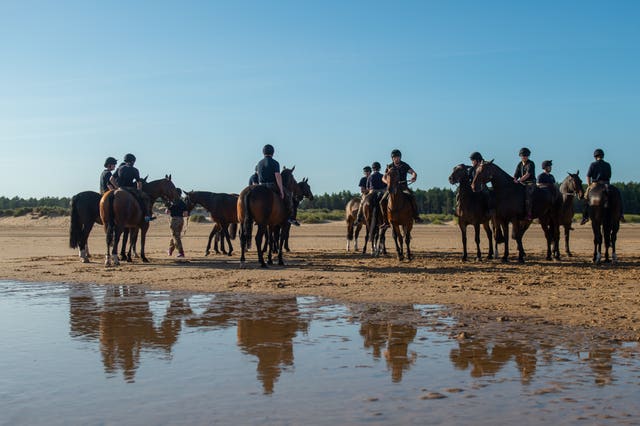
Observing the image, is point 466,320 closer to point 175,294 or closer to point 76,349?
point 76,349

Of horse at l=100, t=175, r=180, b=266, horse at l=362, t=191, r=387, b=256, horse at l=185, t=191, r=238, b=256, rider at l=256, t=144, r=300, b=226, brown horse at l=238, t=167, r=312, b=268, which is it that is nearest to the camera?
brown horse at l=238, t=167, r=312, b=268

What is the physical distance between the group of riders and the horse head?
25 cm

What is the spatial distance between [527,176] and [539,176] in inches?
47.4

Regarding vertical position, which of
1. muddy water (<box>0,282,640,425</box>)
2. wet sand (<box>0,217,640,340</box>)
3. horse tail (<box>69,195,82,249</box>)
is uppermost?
horse tail (<box>69,195,82,249</box>)

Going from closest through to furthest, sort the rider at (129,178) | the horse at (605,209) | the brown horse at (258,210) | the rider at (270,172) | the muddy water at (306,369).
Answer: the muddy water at (306,369) → the brown horse at (258,210) → the rider at (270,172) → the horse at (605,209) → the rider at (129,178)

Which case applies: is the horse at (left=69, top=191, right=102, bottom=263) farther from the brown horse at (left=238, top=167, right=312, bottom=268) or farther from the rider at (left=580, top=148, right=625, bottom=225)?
the rider at (left=580, top=148, right=625, bottom=225)

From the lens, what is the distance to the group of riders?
1677 cm

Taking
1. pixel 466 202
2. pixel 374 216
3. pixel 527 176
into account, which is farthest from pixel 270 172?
pixel 527 176

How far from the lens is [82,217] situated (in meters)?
17.4

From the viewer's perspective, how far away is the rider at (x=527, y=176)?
1673 cm

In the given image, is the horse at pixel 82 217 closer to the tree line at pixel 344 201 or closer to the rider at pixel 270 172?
the rider at pixel 270 172

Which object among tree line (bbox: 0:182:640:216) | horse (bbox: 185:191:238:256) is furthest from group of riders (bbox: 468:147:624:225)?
tree line (bbox: 0:182:640:216)

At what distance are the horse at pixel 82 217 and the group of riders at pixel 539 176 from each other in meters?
9.81

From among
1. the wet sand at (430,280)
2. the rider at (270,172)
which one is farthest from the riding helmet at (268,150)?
the wet sand at (430,280)
